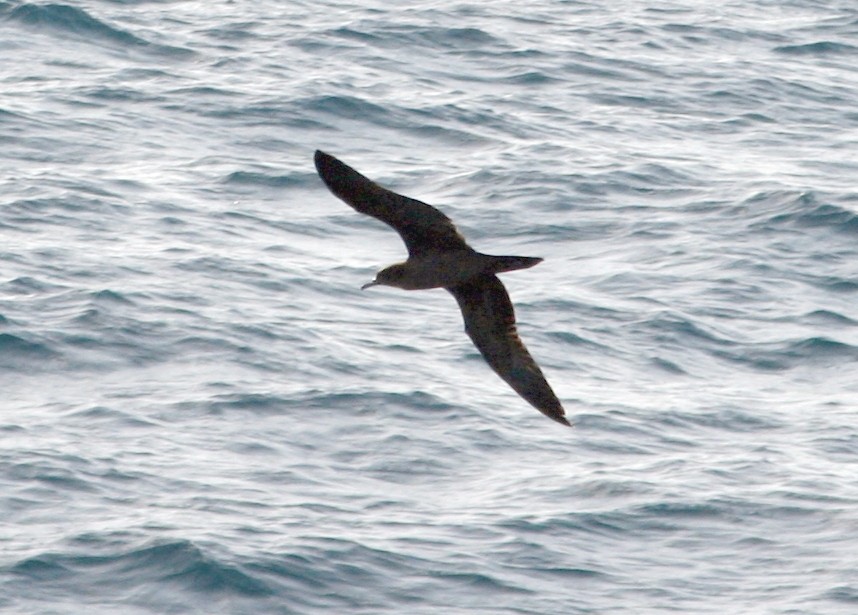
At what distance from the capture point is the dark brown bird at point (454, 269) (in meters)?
10.4

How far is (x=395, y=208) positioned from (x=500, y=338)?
3.50 ft

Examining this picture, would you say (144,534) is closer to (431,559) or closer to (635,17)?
(431,559)

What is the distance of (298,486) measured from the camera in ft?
49.0

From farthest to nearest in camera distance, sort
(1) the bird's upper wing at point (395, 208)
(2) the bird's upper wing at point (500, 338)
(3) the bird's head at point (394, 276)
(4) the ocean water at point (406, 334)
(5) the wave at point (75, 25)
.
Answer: (5) the wave at point (75, 25) → (4) the ocean water at point (406, 334) → (2) the bird's upper wing at point (500, 338) → (3) the bird's head at point (394, 276) → (1) the bird's upper wing at point (395, 208)

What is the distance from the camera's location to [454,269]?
34.7 ft

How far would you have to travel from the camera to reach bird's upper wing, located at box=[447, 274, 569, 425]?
426 inches

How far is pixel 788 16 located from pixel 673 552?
57.4 feet

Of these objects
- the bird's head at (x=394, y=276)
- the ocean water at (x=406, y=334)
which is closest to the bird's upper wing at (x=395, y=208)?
the bird's head at (x=394, y=276)

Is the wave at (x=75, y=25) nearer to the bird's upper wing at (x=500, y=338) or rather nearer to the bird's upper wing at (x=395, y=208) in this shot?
the bird's upper wing at (x=500, y=338)

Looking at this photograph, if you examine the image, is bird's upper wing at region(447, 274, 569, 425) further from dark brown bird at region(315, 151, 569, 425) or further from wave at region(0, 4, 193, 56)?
wave at region(0, 4, 193, 56)

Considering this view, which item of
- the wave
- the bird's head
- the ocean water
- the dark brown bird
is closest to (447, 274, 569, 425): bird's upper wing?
the dark brown bird

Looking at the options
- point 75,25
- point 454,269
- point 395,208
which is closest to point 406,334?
point 454,269

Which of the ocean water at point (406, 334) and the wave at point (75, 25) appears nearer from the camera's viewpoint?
the ocean water at point (406, 334)

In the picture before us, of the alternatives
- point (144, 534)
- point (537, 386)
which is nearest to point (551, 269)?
point (144, 534)
